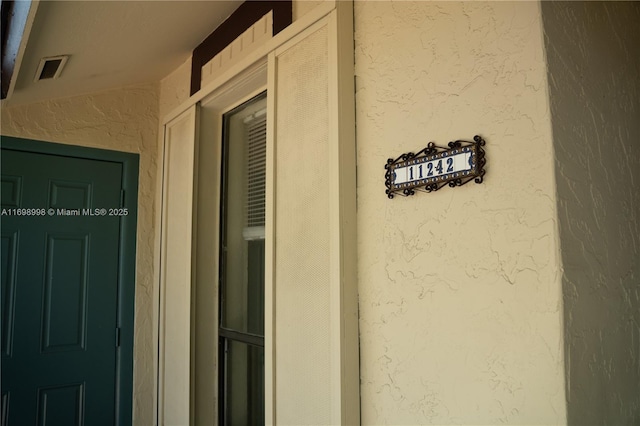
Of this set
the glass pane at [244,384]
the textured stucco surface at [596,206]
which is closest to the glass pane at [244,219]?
the glass pane at [244,384]

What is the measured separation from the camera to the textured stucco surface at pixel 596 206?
104 centimetres

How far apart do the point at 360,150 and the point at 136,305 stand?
2037 millimetres

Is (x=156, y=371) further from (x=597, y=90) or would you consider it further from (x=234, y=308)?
(x=597, y=90)

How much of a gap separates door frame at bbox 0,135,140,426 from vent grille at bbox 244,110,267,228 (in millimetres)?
1016

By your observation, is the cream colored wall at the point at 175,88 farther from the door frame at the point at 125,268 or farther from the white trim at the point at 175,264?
the door frame at the point at 125,268

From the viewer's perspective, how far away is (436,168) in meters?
1.26

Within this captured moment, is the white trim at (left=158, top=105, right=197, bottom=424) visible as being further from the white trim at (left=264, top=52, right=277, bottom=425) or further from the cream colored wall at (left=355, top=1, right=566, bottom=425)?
the cream colored wall at (left=355, top=1, right=566, bottom=425)

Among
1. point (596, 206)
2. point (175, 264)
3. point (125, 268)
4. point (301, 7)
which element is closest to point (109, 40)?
point (301, 7)

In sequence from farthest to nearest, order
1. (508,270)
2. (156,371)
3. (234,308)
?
(156,371), (234,308), (508,270)

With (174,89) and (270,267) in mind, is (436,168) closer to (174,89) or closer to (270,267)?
(270,267)

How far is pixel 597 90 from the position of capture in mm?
1238

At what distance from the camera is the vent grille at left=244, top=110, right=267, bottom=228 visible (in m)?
2.26

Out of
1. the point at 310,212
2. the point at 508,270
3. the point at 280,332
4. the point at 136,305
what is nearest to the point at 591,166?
the point at 508,270

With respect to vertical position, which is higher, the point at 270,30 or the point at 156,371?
the point at 270,30
